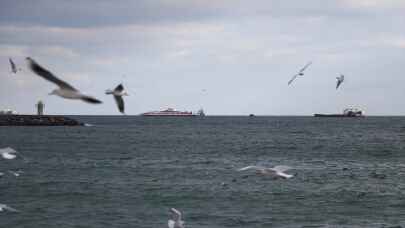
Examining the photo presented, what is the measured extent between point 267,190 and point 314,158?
36.4 metres

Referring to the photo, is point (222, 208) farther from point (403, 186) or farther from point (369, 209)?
point (403, 186)

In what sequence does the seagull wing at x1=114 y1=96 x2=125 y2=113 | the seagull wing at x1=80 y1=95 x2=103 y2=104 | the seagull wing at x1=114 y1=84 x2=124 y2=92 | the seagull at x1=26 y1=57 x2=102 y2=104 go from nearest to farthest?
the seagull wing at x1=80 y1=95 x2=103 y2=104 < the seagull at x1=26 y1=57 x2=102 y2=104 < the seagull wing at x1=114 y1=96 x2=125 y2=113 < the seagull wing at x1=114 y1=84 x2=124 y2=92

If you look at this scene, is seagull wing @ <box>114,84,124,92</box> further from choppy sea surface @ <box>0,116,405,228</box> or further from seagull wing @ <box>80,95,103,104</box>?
choppy sea surface @ <box>0,116,405,228</box>

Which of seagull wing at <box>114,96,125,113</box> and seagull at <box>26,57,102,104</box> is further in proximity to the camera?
seagull wing at <box>114,96,125,113</box>

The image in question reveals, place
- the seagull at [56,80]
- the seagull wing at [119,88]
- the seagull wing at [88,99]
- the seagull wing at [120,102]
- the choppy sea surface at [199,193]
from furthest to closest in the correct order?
the choppy sea surface at [199,193] → the seagull wing at [119,88] → the seagull wing at [120,102] → the seagull at [56,80] → the seagull wing at [88,99]

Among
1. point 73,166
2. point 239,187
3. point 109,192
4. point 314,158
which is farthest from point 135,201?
point 314,158

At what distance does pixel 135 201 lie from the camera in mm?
43469

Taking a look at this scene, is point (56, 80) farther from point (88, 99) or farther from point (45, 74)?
point (88, 99)

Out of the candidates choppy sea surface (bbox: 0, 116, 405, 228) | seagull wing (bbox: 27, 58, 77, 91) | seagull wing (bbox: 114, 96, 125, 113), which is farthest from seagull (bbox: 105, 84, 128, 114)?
choppy sea surface (bbox: 0, 116, 405, 228)

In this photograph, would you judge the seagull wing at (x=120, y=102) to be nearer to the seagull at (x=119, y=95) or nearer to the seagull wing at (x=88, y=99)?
the seagull at (x=119, y=95)

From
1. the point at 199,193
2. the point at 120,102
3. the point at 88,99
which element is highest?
the point at 120,102

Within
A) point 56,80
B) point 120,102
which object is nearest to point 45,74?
point 56,80

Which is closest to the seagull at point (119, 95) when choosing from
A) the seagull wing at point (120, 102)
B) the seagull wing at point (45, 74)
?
the seagull wing at point (120, 102)

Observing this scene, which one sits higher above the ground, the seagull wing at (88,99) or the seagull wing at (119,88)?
the seagull wing at (119,88)
